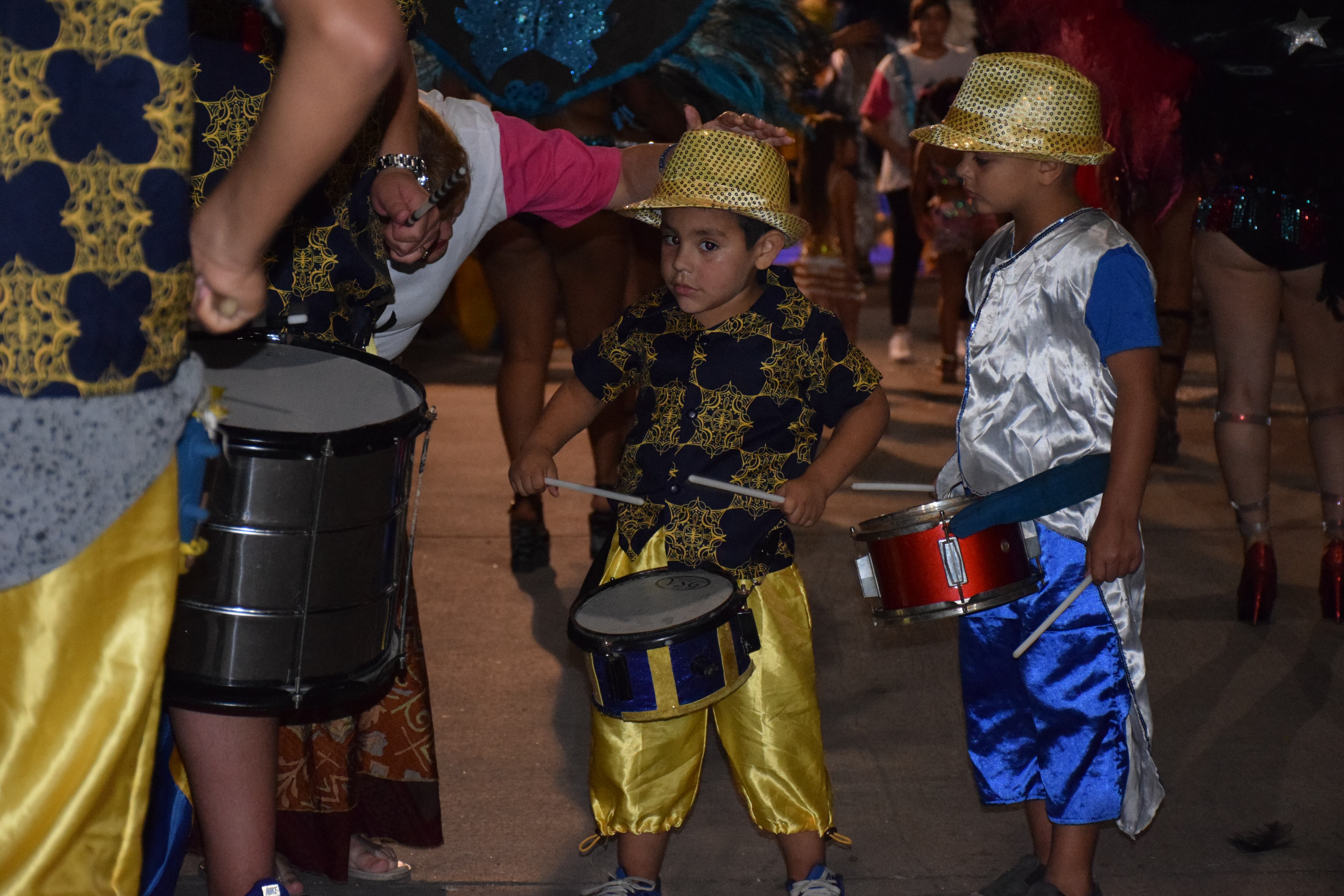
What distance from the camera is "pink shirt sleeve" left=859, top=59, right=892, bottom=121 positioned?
8227mm

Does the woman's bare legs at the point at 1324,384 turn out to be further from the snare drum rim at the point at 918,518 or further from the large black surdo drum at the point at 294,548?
the large black surdo drum at the point at 294,548

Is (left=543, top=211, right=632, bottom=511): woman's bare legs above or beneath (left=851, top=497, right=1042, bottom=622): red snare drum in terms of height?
beneath

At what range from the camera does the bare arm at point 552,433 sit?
2.65 metres

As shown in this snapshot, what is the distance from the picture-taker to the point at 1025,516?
2.48 m

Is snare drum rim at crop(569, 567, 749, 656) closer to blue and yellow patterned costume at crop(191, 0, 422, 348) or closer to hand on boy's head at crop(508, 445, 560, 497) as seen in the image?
hand on boy's head at crop(508, 445, 560, 497)

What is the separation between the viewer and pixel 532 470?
2639 millimetres

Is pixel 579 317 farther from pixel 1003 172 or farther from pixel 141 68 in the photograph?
pixel 141 68

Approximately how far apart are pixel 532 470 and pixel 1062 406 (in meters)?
0.95

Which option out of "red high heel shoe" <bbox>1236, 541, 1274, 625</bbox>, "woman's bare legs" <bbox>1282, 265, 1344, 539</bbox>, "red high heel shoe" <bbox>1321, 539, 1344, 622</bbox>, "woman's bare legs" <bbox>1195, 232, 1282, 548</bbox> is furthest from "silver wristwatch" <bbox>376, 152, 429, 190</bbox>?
"red high heel shoe" <bbox>1321, 539, 1344, 622</bbox>

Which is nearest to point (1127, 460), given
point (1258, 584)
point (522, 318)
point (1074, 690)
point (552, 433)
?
point (1074, 690)

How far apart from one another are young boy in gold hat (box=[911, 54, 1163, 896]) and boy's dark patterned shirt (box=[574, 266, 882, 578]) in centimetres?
28

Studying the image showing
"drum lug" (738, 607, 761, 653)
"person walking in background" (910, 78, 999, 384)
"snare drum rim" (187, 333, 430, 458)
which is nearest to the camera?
"snare drum rim" (187, 333, 430, 458)

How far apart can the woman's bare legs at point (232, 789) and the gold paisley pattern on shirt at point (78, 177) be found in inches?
27.8

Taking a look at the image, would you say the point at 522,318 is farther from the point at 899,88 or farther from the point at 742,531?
the point at 899,88
